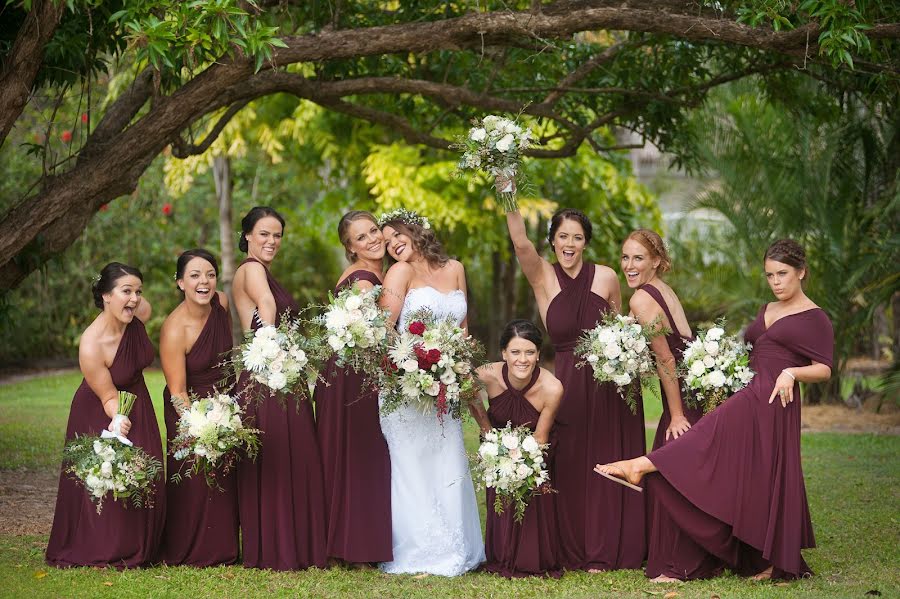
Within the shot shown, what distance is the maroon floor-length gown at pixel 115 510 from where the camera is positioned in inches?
304

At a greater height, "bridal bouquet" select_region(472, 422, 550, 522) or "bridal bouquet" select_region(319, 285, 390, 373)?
"bridal bouquet" select_region(319, 285, 390, 373)

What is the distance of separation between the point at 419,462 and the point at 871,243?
32.4 ft

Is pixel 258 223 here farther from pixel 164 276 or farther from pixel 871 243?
pixel 164 276

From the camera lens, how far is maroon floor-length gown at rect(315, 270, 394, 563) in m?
7.75

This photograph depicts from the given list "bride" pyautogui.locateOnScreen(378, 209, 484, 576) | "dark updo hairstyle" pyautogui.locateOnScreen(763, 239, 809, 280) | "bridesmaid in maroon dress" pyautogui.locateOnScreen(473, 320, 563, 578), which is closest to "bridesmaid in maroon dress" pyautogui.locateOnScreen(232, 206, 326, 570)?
"bride" pyautogui.locateOnScreen(378, 209, 484, 576)

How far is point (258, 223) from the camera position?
7.93 metres

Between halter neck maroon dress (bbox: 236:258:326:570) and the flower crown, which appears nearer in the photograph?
halter neck maroon dress (bbox: 236:258:326:570)

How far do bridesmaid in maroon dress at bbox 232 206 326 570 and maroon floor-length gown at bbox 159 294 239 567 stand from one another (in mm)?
133

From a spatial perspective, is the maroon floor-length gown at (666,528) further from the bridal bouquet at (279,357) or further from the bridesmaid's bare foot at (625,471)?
the bridal bouquet at (279,357)

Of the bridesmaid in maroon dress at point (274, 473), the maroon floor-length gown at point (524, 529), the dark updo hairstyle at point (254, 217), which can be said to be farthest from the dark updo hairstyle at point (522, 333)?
the dark updo hairstyle at point (254, 217)

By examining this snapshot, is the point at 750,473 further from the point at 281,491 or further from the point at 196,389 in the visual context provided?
the point at 196,389

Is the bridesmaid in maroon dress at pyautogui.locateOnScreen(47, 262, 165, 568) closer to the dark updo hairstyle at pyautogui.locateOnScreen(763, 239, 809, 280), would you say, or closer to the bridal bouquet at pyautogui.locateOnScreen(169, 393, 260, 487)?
the bridal bouquet at pyautogui.locateOnScreen(169, 393, 260, 487)

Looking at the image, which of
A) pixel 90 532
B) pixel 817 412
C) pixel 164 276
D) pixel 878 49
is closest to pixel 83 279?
pixel 164 276

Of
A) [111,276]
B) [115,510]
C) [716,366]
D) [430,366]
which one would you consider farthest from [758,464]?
[111,276]
